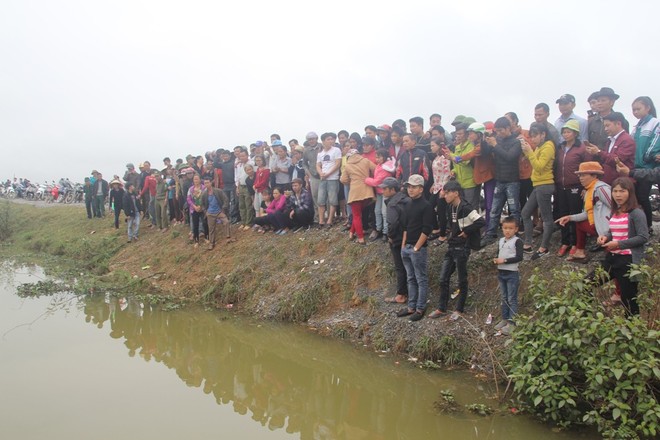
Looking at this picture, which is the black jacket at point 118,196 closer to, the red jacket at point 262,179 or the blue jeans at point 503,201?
the red jacket at point 262,179

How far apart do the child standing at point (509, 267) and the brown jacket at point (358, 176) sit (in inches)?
122

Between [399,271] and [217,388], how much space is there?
9.54 feet

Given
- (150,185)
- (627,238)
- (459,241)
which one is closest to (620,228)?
(627,238)

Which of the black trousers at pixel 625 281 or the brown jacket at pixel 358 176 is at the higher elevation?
the brown jacket at pixel 358 176

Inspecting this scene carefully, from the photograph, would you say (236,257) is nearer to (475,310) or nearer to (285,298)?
(285,298)

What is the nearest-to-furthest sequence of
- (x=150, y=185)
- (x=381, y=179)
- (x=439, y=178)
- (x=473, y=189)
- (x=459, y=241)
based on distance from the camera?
(x=459, y=241), (x=473, y=189), (x=439, y=178), (x=381, y=179), (x=150, y=185)

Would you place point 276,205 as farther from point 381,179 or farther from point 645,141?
point 645,141

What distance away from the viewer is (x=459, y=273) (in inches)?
232

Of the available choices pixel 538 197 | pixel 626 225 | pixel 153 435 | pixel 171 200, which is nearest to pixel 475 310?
pixel 538 197

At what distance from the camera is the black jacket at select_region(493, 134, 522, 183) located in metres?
6.29

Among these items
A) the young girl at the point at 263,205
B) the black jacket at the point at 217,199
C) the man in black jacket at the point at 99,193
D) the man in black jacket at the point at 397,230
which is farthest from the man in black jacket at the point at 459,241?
the man in black jacket at the point at 99,193

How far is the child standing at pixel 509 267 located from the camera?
17.3ft

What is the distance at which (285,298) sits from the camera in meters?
7.99

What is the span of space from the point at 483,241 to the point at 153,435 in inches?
196
